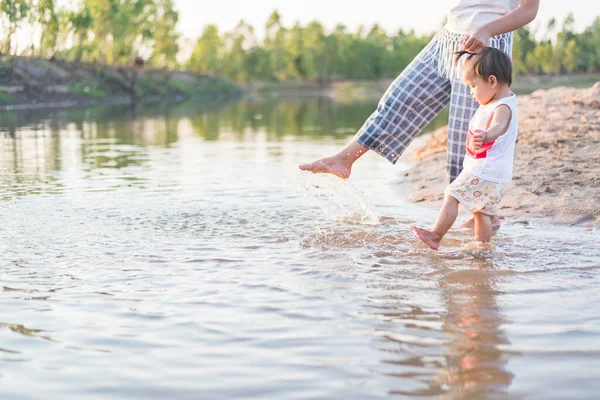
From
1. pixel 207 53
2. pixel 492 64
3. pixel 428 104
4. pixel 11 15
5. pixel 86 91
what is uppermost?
pixel 207 53

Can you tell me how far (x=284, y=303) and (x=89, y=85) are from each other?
141 ft

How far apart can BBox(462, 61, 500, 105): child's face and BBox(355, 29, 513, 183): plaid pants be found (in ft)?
0.70

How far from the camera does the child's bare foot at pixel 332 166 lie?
5.02 metres

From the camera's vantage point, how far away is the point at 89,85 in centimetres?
4431

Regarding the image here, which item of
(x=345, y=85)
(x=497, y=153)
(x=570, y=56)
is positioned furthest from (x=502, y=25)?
(x=345, y=85)

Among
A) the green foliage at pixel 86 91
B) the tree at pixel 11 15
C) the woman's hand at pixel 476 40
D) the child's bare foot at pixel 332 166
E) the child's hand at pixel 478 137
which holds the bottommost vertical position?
the child's bare foot at pixel 332 166

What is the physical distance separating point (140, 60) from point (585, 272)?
57597mm

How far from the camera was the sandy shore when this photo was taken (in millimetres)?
5777

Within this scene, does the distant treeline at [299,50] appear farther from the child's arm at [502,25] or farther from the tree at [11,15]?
the child's arm at [502,25]

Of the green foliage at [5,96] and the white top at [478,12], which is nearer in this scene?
the white top at [478,12]

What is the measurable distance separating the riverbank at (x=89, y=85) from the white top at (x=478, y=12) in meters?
28.7

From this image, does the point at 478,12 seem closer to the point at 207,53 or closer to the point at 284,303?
the point at 284,303

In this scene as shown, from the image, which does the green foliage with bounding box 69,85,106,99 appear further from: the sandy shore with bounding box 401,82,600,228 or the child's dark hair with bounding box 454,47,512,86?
the child's dark hair with bounding box 454,47,512,86

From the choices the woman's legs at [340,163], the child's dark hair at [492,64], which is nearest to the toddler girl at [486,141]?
the child's dark hair at [492,64]
